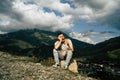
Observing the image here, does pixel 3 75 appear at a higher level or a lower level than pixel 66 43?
lower

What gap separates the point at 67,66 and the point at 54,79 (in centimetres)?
634

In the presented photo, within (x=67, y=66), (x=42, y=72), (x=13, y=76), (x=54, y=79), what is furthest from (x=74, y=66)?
(x=13, y=76)

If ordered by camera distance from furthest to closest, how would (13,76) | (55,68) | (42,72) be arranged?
(55,68) < (42,72) < (13,76)

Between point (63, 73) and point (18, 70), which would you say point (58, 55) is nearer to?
point (63, 73)

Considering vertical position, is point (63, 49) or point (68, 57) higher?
point (63, 49)

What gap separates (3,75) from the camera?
2109 cm

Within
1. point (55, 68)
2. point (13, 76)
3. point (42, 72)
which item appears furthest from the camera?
point (55, 68)

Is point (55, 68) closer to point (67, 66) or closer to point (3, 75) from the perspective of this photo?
point (67, 66)

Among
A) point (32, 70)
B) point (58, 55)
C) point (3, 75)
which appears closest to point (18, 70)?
point (32, 70)

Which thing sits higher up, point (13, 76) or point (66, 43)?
point (66, 43)

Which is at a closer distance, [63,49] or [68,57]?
[68,57]

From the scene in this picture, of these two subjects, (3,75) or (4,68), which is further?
(4,68)

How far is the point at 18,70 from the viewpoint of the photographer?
23.8 m

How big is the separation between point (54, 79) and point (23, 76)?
2.56 meters
